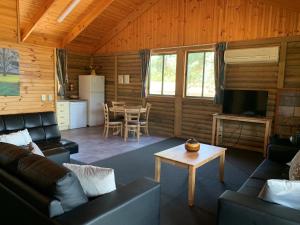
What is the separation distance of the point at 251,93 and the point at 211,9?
7.36ft

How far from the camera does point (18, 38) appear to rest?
5113 millimetres

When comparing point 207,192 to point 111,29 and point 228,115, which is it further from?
point 111,29

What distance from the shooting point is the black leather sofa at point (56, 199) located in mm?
1358

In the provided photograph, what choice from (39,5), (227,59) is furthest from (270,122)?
(39,5)

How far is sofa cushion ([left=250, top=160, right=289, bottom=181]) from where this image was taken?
2.54m

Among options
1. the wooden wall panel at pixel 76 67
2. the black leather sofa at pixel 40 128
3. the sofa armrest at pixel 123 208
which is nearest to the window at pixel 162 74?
the wooden wall panel at pixel 76 67

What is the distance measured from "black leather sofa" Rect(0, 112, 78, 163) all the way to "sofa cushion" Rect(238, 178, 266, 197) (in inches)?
91.7

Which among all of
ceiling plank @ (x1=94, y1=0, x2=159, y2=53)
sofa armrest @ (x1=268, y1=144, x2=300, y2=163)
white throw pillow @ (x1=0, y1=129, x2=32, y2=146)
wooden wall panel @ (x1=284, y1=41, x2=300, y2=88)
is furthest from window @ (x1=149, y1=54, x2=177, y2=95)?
white throw pillow @ (x1=0, y1=129, x2=32, y2=146)

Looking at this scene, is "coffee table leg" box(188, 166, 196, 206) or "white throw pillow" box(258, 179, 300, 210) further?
"coffee table leg" box(188, 166, 196, 206)

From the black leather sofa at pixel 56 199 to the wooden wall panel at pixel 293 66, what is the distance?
4.26 metres

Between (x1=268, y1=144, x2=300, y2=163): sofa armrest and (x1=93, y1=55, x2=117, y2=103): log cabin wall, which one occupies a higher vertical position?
(x1=93, y1=55, x2=117, y2=103): log cabin wall

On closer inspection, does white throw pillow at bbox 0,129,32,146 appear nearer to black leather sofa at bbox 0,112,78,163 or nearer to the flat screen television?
black leather sofa at bbox 0,112,78,163

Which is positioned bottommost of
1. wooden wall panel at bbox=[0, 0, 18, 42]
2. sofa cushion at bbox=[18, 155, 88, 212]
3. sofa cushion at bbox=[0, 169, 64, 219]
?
sofa cushion at bbox=[0, 169, 64, 219]

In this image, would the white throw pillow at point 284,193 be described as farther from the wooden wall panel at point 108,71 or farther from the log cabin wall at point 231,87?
the wooden wall panel at point 108,71
